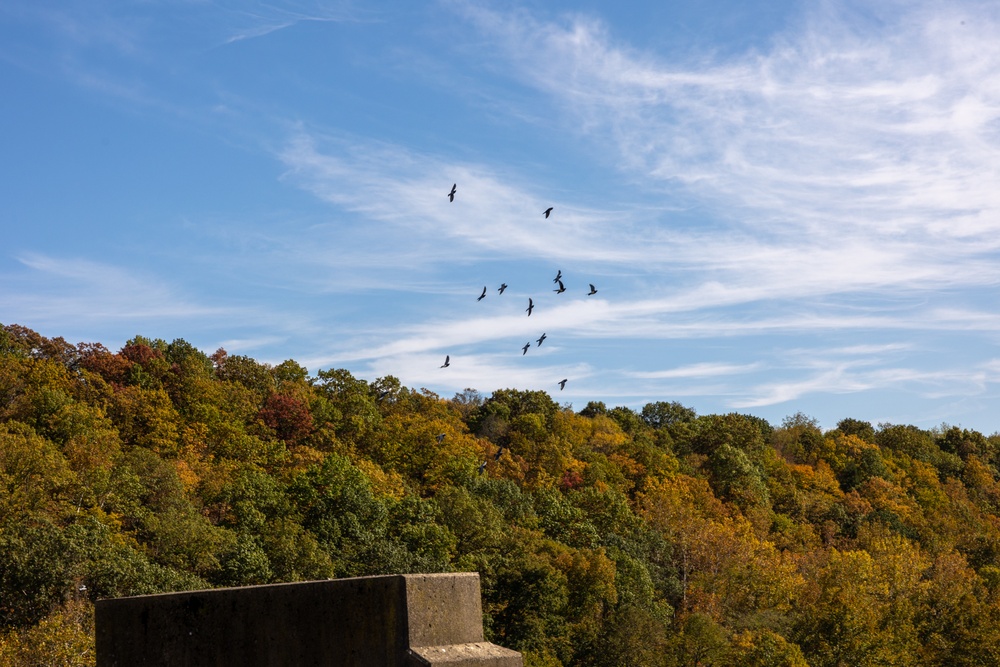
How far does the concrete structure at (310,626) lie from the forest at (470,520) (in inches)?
1006

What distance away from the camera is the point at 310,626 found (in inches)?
193

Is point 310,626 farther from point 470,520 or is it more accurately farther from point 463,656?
point 470,520

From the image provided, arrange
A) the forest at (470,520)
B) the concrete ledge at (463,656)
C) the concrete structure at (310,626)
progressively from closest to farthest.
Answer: the concrete ledge at (463,656) < the concrete structure at (310,626) < the forest at (470,520)

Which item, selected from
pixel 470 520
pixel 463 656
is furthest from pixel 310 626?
pixel 470 520

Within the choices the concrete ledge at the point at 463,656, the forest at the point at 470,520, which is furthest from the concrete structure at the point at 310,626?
the forest at the point at 470,520

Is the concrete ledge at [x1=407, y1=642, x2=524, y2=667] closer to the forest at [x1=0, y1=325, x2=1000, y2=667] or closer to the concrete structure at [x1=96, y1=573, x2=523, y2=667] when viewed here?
the concrete structure at [x1=96, y1=573, x2=523, y2=667]

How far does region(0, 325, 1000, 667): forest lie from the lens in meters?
39.1

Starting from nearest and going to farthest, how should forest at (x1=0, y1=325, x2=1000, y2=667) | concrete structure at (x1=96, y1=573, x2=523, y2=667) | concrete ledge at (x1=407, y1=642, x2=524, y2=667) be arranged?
concrete ledge at (x1=407, y1=642, x2=524, y2=667) → concrete structure at (x1=96, y1=573, x2=523, y2=667) → forest at (x1=0, y1=325, x2=1000, y2=667)

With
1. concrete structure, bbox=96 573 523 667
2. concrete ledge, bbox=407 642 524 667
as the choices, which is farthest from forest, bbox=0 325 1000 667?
concrete ledge, bbox=407 642 524 667

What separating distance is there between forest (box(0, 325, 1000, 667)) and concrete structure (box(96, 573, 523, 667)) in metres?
25.5


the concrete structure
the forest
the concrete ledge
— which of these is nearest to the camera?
the concrete ledge

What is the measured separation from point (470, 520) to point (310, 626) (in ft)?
149

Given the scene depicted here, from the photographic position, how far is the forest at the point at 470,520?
39.1 m

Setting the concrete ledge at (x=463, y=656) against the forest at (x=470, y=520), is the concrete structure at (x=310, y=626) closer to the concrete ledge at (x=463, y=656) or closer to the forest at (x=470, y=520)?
the concrete ledge at (x=463, y=656)
